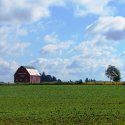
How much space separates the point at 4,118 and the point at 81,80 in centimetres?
10980

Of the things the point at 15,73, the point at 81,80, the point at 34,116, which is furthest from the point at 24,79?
the point at 34,116

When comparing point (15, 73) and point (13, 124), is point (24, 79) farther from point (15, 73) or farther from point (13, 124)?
point (13, 124)

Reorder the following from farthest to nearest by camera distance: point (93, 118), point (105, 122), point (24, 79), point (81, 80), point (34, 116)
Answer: point (24, 79), point (81, 80), point (34, 116), point (93, 118), point (105, 122)

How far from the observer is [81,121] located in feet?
79.7

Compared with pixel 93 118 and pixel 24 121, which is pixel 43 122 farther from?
pixel 93 118

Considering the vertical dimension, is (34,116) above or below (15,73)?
below

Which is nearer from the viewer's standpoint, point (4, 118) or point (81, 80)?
point (4, 118)

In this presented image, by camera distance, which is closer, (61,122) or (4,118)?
(61,122)

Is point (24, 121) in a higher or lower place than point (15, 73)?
lower

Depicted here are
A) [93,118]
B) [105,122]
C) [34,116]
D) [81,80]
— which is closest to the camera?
[105,122]

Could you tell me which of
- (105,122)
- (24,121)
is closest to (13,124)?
(24,121)

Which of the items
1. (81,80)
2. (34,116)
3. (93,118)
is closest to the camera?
(93,118)

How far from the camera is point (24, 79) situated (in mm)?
199875

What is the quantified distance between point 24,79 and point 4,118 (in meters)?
174
